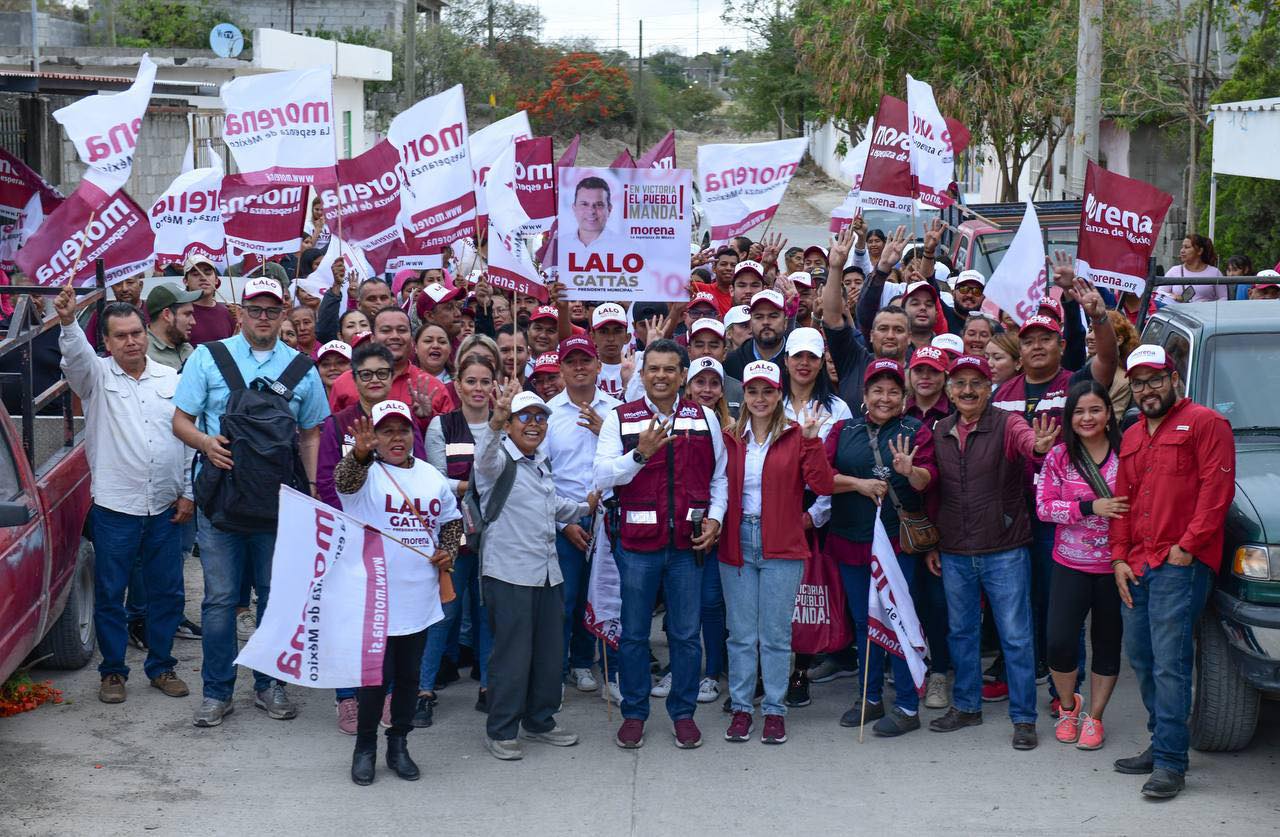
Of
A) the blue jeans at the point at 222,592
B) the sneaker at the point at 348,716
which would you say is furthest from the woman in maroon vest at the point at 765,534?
the blue jeans at the point at 222,592

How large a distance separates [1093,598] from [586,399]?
2.70m

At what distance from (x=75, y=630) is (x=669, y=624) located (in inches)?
133

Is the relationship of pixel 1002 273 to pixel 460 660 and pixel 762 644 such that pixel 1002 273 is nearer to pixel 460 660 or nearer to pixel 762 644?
pixel 762 644

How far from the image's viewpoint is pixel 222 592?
24.7 ft

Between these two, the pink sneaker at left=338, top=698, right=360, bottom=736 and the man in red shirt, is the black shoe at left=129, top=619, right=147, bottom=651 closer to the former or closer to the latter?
the pink sneaker at left=338, top=698, right=360, bottom=736

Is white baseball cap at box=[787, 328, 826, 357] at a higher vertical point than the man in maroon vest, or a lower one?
higher

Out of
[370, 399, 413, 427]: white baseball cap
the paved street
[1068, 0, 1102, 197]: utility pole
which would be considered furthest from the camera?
[1068, 0, 1102, 197]: utility pole

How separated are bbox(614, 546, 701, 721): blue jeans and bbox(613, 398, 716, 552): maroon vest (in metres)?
0.09

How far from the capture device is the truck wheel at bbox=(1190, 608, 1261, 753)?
6.71m

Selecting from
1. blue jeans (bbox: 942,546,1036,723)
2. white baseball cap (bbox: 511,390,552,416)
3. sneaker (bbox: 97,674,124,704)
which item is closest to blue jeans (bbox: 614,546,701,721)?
white baseball cap (bbox: 511,390,552,416)

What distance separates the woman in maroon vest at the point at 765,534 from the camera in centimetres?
719

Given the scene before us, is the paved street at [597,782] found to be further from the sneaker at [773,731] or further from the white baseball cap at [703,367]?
the white baseball cap at [703,367]

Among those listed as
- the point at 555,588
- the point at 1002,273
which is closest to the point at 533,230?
the point at 1002,273

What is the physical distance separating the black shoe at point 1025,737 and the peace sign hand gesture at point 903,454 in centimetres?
131
